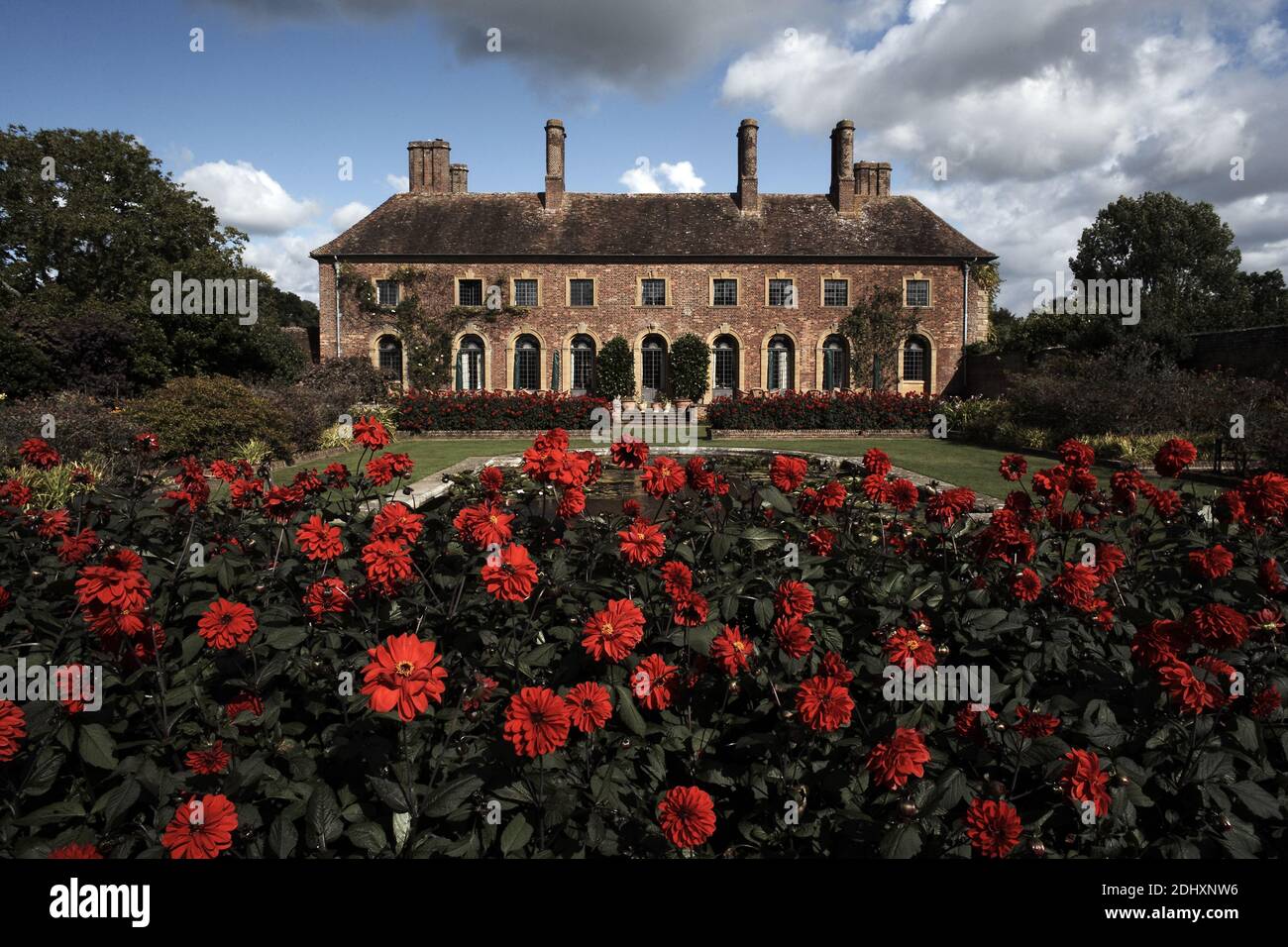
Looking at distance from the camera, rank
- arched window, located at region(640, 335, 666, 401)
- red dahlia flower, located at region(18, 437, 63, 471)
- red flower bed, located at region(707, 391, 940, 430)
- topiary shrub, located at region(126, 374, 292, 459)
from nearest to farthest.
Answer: red dahlia flower, located at region(18, 437, 63, 471) → topiary shrub, located at region(126, 374, 292, 459) → red flower bed, located at region(707, 391, 940, 430) → arched window, located at region(640, 335, 666, 401)

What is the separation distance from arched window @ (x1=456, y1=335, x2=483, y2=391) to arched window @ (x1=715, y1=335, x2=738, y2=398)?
8710 millimetres

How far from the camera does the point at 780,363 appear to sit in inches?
1121

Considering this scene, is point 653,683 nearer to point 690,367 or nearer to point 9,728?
point 9,728

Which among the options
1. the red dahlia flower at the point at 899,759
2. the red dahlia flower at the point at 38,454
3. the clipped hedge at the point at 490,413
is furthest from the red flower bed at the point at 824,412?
the red dahlia flower at the point at 899,759

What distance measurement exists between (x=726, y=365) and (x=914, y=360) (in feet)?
22.7

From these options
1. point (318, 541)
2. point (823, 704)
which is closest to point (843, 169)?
point (318, 541)

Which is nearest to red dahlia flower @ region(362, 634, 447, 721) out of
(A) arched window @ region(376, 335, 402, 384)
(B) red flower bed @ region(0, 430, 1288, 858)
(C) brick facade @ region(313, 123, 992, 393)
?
(B) red flower bed @ region(0, 430, 1288, 858)

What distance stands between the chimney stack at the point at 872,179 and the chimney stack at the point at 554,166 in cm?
1112

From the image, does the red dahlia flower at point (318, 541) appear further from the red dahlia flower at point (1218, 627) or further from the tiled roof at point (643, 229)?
the tiled roof at point (643, 229)

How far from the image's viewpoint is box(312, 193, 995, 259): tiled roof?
2761 cm

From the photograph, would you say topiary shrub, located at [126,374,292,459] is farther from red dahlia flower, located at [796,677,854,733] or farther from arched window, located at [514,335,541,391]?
arched window, located at [514,335,541,391]

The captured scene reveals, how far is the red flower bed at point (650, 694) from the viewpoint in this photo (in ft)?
5.51

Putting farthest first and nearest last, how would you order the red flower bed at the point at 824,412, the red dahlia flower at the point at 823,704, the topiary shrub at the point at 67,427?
the red flower bed at the point at 824,412 < the topiary shrub at the point at 67,427 < the red dahlia flower at the point at 823,704
